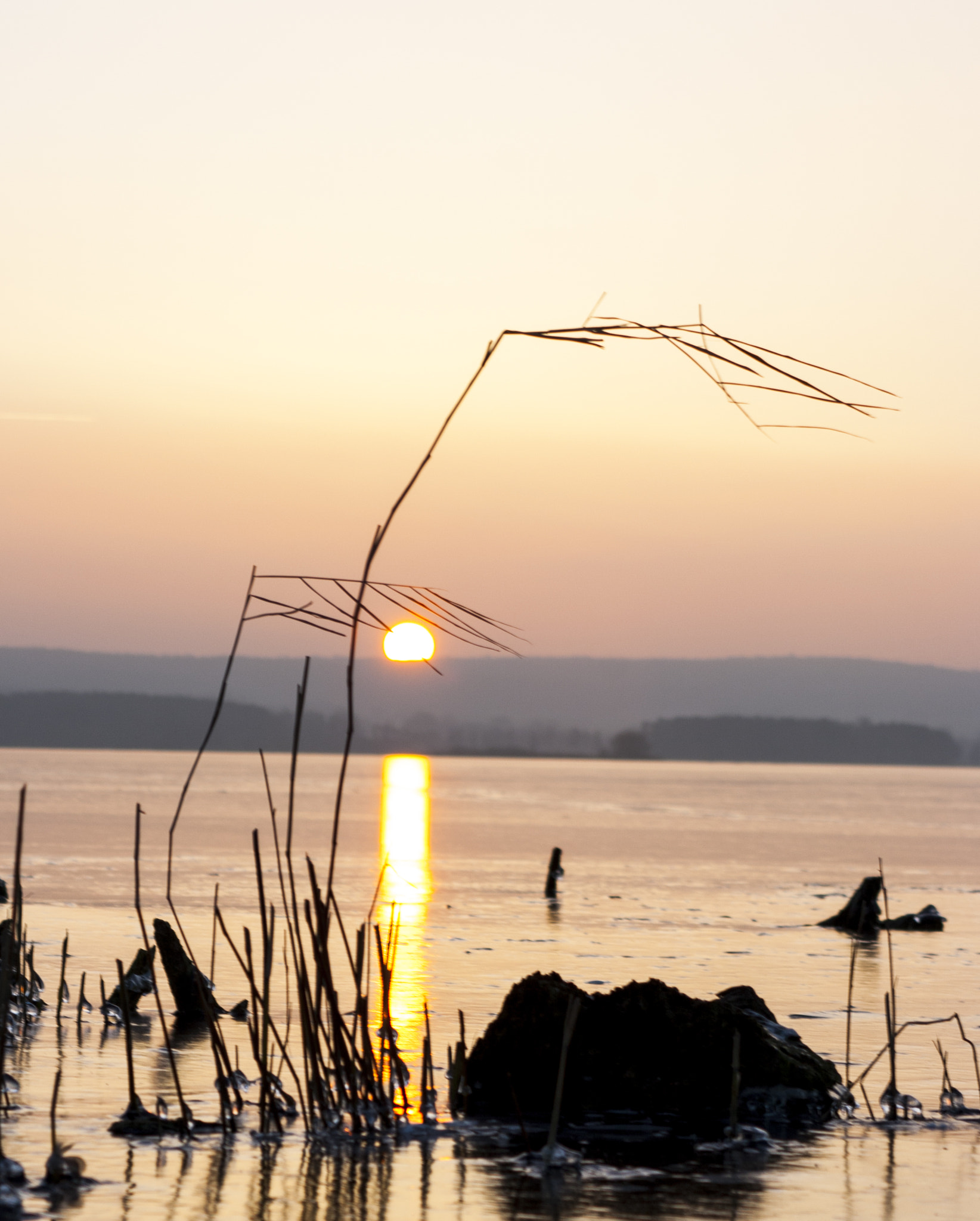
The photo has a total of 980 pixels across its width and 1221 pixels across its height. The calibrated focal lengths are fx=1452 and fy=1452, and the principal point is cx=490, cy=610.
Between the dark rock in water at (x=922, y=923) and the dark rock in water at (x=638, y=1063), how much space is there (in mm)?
20216

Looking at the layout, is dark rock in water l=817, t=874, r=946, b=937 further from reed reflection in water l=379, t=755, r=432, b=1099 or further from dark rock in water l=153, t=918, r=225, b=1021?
dark rock in water l=153, t=918, r=225, b=1021

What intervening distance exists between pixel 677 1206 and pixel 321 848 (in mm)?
50390

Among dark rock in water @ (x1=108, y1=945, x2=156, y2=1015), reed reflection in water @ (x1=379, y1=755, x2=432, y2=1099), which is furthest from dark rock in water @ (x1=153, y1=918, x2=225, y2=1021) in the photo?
reed reflection in water @ (x1=379, y1=755, x2=432, y2=1099)

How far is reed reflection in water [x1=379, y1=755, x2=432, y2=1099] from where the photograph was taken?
50.3ft

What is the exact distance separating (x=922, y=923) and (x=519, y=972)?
12.7 meters

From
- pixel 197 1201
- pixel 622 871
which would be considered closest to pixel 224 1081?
pixel 197 1201

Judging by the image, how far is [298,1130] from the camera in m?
10.2

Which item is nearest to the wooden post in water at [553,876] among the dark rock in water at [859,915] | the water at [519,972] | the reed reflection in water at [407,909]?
the water at [519,972]

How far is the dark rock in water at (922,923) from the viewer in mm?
30734

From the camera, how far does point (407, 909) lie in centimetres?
3331

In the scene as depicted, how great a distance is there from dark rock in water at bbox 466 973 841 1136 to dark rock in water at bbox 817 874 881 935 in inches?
634

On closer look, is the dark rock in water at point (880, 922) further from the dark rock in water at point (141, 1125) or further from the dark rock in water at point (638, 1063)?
the dark rock in water at point (141, 1125)

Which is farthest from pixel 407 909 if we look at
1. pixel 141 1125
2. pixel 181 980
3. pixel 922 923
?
pixel 141 1125

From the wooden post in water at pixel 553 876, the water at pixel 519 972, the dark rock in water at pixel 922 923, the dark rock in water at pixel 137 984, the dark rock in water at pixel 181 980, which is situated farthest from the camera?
the wooden post in water at pixel 553 876
